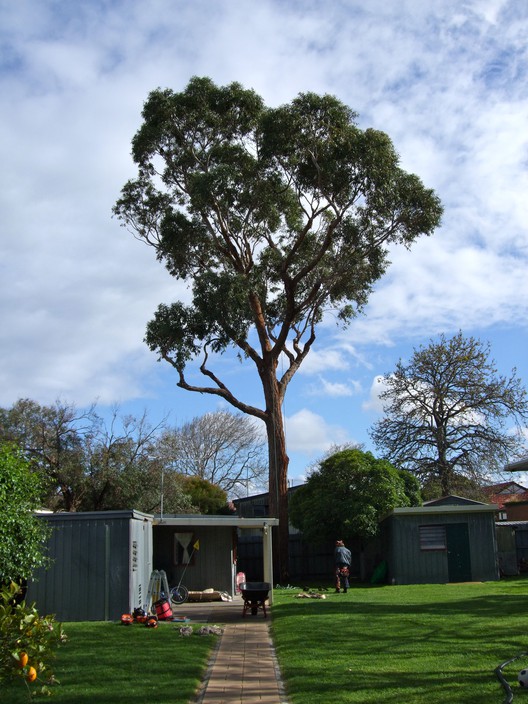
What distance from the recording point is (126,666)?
9.19 metres

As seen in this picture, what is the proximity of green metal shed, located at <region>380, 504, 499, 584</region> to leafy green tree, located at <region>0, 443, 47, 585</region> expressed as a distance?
14.7 metres

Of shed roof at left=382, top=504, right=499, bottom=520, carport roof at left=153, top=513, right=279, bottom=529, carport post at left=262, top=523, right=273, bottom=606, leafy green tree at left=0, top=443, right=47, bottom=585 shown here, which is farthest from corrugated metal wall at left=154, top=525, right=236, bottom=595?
leafy green tree at left=0, top=443, right=47, bottom=585

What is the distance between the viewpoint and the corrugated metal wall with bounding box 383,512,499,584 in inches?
924

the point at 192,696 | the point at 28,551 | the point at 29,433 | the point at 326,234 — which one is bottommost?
the point at 192,696

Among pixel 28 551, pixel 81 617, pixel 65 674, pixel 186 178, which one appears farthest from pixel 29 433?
pixel 65 674

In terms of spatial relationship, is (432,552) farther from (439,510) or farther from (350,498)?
(350,498)

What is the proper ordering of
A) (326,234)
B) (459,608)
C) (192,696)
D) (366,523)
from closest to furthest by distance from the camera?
1. (192,696)
2. (459,608)
3. (366,523)
4. (326,234)

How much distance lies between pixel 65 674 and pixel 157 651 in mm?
1944

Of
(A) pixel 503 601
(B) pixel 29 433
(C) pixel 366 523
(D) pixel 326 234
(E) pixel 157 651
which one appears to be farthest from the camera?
(B) pixel 29 433

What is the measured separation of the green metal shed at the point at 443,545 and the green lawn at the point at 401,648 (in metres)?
6.90

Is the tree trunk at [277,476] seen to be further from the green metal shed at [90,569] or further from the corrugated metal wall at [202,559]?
the green metal shed at [90,569]

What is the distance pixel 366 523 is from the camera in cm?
2512

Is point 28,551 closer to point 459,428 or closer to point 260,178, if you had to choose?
point 260,178

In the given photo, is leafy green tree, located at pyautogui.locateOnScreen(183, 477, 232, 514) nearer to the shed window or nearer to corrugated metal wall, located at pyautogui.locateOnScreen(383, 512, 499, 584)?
corrugated metal wall, located at pyautogui.locateOnScreen(383, 512, 499, 584)
